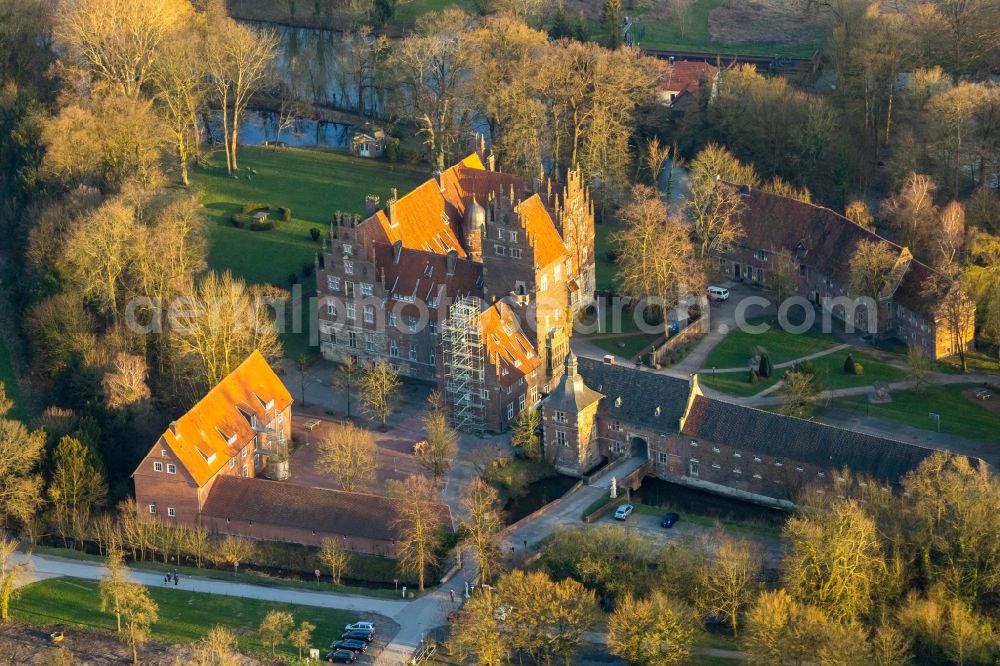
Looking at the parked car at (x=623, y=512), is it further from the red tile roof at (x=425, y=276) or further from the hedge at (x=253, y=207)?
the hedge at (x=253, y=207)

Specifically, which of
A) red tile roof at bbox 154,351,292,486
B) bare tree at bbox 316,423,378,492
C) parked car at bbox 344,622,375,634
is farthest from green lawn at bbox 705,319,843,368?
parked car at bbox 344,622,375,634

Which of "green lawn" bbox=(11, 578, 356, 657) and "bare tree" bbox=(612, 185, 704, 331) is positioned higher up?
"bare tree" bbox=(612, 185, 704, 331)

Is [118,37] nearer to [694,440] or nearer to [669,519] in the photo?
[694,440]

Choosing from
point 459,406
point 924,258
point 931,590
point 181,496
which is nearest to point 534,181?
point 459,406

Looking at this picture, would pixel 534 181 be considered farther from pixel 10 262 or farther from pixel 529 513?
pixel 10 262

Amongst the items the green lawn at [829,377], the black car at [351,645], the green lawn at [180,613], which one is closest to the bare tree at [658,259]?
the green lawn at [829,377]

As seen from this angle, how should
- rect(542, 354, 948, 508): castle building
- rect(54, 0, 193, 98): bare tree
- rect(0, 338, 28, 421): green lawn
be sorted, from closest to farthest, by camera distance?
rect(542, 354, 948, 508): castle building → rect(0, 338, 28, 421): green lawn → rect(54, 0, 193, 98): bare tree

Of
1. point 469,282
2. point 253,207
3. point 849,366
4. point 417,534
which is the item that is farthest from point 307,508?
point 253,207

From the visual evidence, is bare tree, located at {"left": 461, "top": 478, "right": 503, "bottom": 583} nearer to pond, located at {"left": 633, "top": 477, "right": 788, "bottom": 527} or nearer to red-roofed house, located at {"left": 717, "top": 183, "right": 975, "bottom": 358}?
pond, located at {"left": 633, "top": 477, "right": 788, "bottom": 527}

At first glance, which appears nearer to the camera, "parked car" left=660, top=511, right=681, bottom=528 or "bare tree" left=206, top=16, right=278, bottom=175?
"parked car" left=660, top=511, right=681, bottom=528
